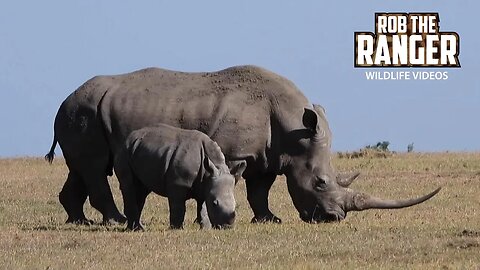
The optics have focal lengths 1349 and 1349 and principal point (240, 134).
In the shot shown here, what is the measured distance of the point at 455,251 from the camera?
47.6ft

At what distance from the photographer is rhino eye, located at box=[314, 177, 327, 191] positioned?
19291mm

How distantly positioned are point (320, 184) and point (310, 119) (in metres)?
0.94

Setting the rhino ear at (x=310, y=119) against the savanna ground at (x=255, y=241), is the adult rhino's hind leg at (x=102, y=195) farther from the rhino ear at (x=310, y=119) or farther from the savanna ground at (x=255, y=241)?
the rhino ear at (x=310, y=119)

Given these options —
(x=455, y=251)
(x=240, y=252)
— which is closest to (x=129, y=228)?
(x=240, y=252)

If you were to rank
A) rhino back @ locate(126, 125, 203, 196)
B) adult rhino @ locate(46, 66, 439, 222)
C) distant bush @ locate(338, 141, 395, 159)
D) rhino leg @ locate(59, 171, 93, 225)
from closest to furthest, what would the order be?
rhino back @ locate(126, 125, 203, 196)
adult rhino @ locate(46, 66, 439, 222)
rhino leg @ locate(59, 171, 93, 225)
distant bush @ locate(338, 141, 395, 159)

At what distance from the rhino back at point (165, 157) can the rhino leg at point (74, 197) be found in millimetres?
2411

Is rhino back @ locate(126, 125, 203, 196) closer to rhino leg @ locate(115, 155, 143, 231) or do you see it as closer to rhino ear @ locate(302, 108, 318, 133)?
rhino leg @ locate(115, 155, 143, 231)

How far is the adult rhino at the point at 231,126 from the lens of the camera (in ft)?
63.4

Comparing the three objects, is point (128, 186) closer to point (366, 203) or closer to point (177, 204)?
point (177, 204)

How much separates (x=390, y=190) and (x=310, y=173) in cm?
754

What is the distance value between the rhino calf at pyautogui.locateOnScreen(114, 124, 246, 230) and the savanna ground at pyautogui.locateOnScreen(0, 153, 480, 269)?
31cm

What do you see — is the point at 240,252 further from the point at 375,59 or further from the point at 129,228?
the point at 375,59

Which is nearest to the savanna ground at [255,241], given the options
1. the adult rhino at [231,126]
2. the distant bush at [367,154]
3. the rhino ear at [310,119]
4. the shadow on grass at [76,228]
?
the shadow on grass at [76,228]

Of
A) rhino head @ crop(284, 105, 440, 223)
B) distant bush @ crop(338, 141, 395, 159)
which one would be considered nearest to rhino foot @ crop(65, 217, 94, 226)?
rhino head @ crop(284, 105, 440, 223)
